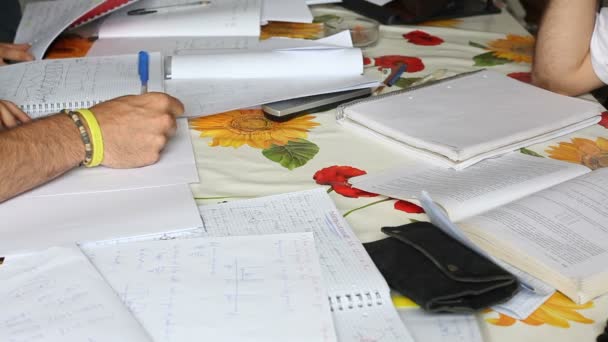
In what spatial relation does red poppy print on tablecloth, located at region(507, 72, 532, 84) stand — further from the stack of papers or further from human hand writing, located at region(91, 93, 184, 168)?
human hand writing, located at region(91, 93, 184, 168)

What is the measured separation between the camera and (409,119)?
116 cm

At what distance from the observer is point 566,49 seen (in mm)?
1366

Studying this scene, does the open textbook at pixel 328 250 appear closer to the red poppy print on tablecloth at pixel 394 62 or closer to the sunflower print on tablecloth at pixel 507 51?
the red poppy print on tablecloth at pixel 394 62

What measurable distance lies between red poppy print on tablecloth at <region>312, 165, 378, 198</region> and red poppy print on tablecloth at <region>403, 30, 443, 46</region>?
0.59 metres

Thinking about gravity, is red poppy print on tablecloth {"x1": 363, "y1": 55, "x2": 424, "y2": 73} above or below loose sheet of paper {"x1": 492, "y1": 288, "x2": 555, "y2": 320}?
above

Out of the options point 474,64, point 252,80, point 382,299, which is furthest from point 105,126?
point 474,64

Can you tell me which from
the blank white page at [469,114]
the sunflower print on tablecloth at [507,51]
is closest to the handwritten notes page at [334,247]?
the blank white page at [469,114]

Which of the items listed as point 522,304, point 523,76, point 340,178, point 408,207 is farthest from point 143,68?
point 522,304

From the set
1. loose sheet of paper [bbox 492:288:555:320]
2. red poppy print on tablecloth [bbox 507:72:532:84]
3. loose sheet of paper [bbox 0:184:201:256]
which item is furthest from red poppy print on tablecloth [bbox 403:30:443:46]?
loose sheet of paper [bbox 492:288:555:320]

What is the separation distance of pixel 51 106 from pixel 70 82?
9 centimetres

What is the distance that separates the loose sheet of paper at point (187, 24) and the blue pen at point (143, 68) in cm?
19

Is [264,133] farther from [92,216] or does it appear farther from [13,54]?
[13,54]

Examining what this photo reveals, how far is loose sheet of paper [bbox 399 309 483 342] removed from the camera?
28.2 inches

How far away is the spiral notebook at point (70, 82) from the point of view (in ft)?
3.99
